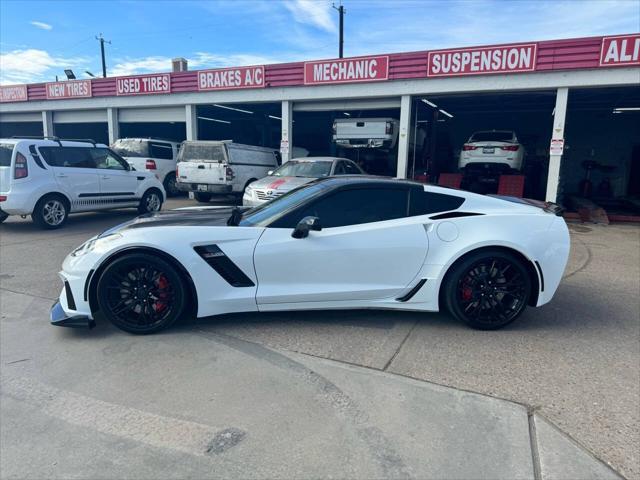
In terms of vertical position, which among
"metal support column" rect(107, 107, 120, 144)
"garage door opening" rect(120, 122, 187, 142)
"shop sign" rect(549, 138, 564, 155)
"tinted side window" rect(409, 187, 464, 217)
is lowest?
"tinted side window" rect(409, 187, 464, 217)

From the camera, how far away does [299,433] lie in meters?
2.54

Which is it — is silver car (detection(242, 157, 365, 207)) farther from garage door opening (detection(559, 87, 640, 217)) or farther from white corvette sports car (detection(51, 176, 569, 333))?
garage door opening (detection(559, 87, 640, 217))

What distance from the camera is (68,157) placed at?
9180mm

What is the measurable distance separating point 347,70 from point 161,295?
38.5 ft

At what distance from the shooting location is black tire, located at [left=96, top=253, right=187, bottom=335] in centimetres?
376

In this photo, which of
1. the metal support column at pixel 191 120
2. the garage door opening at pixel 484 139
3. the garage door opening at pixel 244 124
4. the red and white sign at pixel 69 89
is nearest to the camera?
the garage door opening at pixel 484 139

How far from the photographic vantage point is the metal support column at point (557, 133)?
11727 millimetres

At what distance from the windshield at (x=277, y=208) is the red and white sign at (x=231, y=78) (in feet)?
39.0

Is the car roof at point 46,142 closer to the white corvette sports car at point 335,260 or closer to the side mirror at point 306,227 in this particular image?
the white corvette sports car at point 335,260

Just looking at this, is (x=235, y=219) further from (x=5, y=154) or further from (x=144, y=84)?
(x=144, y=84)

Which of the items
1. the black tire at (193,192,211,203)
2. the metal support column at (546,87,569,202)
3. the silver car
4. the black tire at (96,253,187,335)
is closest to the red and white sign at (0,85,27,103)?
the black tire at (193,192,211,203)

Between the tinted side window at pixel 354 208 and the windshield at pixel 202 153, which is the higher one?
the windshield at pixel 202 153

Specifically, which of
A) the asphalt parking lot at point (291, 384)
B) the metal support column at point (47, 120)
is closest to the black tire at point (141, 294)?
the asphalt parking lot at point (291, 384)

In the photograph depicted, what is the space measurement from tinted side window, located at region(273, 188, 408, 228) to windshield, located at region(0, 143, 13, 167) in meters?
7.10
